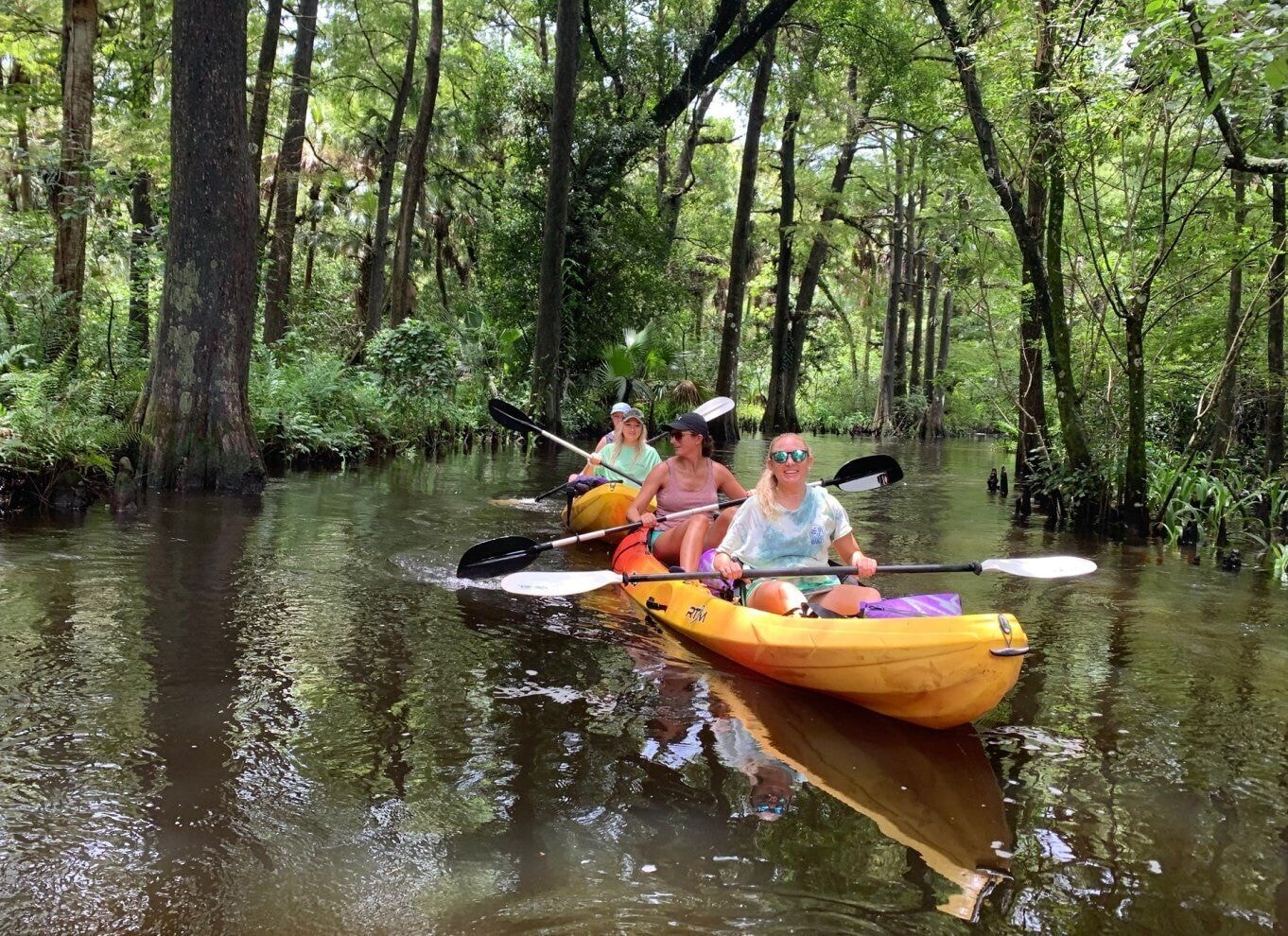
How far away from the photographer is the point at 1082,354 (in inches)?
501

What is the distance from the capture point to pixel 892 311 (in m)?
26.9

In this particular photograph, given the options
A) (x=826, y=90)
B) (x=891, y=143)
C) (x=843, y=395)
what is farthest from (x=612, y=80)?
(x=843, y=395)

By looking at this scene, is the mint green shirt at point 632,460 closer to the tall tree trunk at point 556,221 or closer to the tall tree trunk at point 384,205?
the tall tree trunk at point 556,221

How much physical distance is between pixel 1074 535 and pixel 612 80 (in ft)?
46.4

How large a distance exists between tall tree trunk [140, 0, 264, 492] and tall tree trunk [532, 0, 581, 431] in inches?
296

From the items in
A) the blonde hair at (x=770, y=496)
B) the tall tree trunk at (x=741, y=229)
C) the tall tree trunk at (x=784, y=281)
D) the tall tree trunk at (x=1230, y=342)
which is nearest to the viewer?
the blonde hair at (x=770, y=496)

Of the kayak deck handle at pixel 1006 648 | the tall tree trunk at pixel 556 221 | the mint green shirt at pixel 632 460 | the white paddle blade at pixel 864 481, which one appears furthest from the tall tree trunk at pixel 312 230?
the kayak deck handle at pixel 1006 648

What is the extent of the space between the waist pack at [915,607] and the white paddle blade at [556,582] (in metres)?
1.44

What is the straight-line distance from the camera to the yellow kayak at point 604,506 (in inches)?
323

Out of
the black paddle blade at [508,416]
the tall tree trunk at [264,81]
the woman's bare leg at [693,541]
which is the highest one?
the tall tree trunk at [264,81]

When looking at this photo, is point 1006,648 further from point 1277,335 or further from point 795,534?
point 1277,335

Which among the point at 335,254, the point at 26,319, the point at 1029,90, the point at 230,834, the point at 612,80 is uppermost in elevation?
the point at 612,80

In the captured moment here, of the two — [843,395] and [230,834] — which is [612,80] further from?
[843,395]

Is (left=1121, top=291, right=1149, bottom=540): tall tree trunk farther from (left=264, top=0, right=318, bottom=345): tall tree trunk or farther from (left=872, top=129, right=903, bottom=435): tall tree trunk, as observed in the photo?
(left=872, top=129, right=903, bottom=435): tall tree trunk
